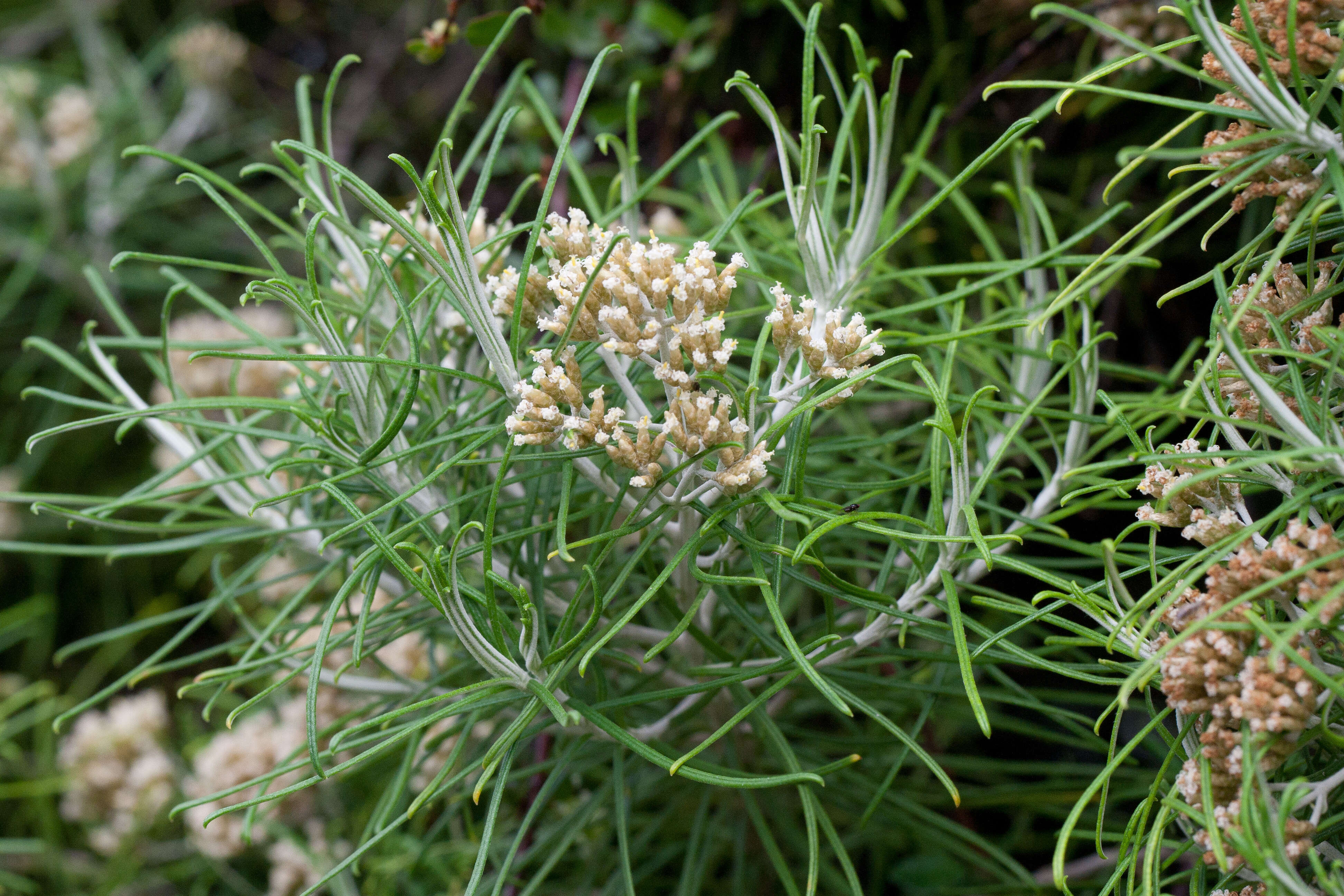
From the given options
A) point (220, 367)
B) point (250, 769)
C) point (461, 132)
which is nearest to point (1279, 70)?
point (250, 769)

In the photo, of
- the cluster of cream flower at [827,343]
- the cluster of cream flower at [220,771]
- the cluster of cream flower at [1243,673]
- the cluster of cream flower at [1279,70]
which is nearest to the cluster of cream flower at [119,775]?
the cluster of cream flower at [220,771]

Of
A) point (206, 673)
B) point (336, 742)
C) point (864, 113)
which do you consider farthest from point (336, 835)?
point (864, 113)

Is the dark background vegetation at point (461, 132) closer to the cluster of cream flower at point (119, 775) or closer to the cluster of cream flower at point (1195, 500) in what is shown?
the cluster of cream flower at point (119, 775)

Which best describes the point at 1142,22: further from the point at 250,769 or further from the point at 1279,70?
the point at 250,769

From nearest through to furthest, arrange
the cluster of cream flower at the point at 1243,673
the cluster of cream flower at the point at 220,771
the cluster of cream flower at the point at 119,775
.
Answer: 1. the cluster of cream flower at the point at 1243,673
2. the cluster of cream flower at the point at 220,771
3. the cluster of cream flower at the point at 119,775

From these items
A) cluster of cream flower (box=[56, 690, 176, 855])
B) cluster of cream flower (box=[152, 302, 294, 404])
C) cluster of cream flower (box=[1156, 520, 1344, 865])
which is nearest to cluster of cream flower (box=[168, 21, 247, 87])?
cluster of cream flower (box=[152, 302, 294, 404])

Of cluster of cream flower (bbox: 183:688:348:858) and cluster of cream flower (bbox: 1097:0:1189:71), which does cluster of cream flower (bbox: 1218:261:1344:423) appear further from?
cluster of cream flower (bbox: 183:688:348:858)

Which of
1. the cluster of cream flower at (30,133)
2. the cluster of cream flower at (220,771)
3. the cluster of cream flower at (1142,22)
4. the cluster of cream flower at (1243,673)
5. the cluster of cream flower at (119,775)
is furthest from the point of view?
the cluster of cream flower at (30,133)
